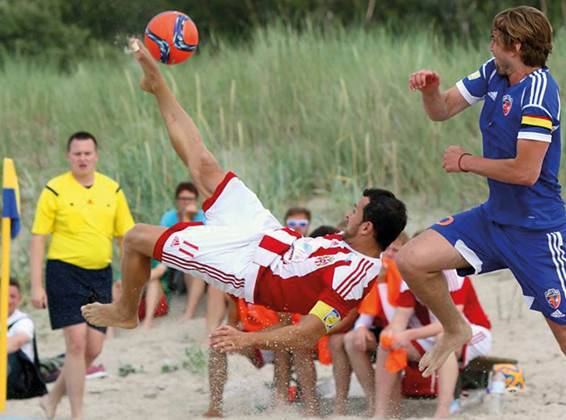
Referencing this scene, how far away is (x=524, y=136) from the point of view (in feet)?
18.8

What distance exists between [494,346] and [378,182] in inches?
95.6

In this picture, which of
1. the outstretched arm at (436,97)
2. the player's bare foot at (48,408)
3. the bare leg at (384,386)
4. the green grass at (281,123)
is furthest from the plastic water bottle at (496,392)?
the player's bare foot at (48,408)

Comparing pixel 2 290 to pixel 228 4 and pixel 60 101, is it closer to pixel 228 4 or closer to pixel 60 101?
pixel 60 101

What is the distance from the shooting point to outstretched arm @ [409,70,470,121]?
6223 mm

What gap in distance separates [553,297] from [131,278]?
226 cm

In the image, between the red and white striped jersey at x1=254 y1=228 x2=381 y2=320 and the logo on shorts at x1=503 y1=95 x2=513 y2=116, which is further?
the red and white striped jersey at x1=254 y1=228 x2=381 y2=320

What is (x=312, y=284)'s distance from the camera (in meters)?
6.48

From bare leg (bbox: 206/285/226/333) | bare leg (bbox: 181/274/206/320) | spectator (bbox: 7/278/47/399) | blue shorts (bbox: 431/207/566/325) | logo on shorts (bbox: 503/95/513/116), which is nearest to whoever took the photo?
logo on shorts (bbox: 503/95/513/116)

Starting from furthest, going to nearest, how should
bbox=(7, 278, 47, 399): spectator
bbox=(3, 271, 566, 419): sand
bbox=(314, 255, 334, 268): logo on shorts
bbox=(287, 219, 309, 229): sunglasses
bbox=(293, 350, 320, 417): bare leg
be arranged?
bbox=(287, 219, 309, 229): sunglasses → bbox=(7, 278, 47, 399): spectator → bbox=(3, 271, 566, 419): sand → bbox=(293, 350, 320, 417): bare leg → bbox=(314, 255, 334, 268): logo on shorts

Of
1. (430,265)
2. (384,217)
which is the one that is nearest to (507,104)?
(430,265)

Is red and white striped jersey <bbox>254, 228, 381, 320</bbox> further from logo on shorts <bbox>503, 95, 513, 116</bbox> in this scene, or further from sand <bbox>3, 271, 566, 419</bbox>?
sand <bbox>3, 271, 566, 419</bbox>

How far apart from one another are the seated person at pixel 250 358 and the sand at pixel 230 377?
0.15m

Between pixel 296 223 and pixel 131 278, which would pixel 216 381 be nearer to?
pixel 296 223

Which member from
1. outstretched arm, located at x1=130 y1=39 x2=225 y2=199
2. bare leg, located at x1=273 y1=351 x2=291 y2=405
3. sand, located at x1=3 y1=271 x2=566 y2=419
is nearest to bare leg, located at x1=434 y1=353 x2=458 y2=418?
sand, located at x1=3 y1=271 x2=566 y2=419
